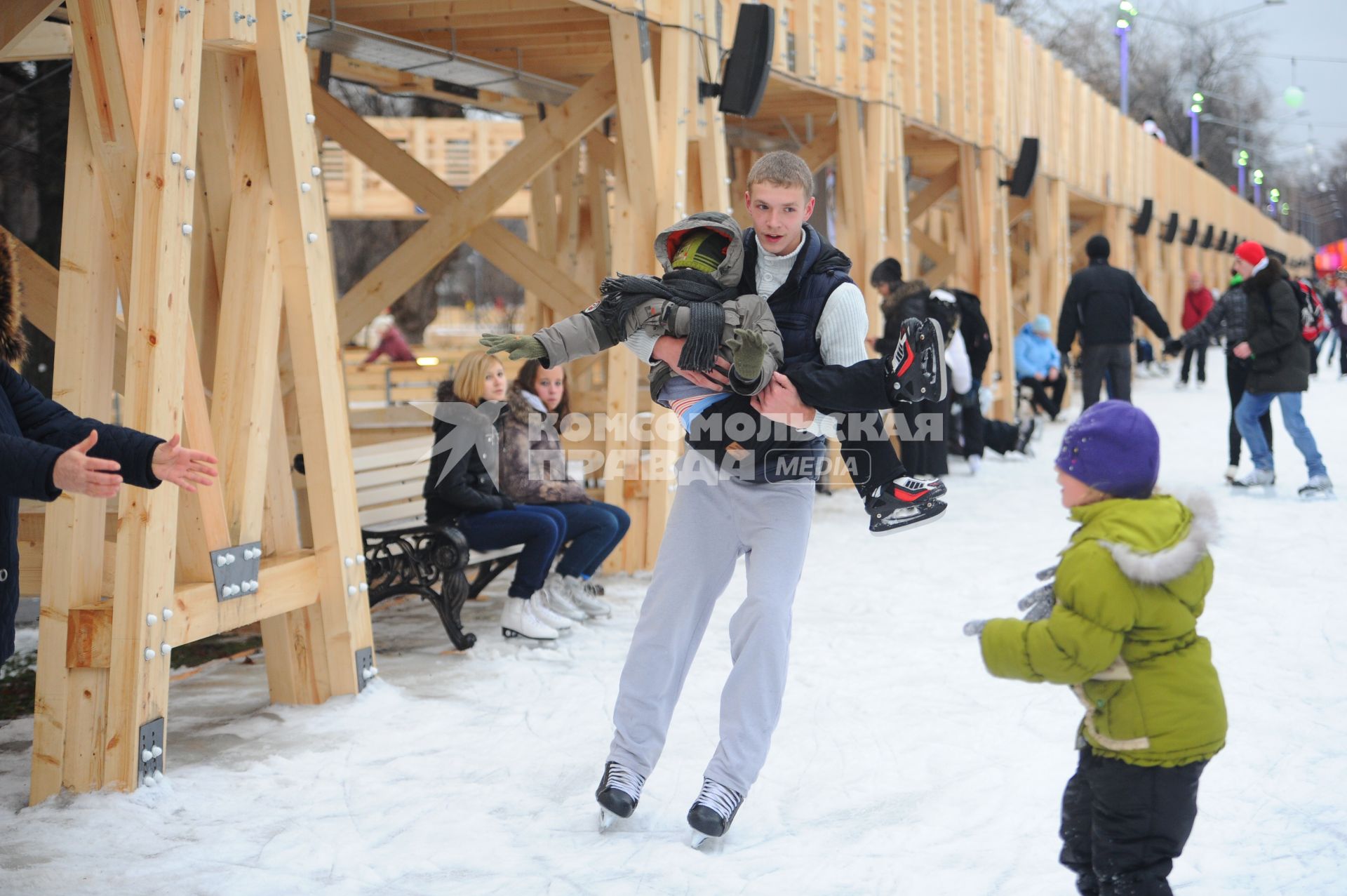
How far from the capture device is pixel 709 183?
7602mm

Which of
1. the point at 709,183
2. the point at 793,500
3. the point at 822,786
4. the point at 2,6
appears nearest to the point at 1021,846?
the point at 822,786

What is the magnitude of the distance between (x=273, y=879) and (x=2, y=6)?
308cm

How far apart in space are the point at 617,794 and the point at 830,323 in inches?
54.9

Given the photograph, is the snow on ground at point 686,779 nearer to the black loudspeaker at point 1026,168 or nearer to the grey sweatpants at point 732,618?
the grey sweatpants at point 732,618

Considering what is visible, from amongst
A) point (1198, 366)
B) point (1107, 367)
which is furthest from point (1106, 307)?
point (1198, 366)

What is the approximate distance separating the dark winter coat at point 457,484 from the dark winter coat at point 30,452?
96.4 inches

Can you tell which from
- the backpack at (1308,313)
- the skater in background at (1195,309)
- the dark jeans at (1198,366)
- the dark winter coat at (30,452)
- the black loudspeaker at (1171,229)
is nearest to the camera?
the dark winter coat at (30,452)

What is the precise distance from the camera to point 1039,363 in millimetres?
14195

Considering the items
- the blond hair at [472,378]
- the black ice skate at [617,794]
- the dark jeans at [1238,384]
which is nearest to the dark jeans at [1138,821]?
the black ice skate at [617,794]

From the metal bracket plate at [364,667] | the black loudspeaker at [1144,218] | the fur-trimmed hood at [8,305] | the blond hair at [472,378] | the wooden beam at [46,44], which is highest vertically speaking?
the black loudspeaker at [1144,218]

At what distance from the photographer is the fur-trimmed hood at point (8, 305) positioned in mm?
3137

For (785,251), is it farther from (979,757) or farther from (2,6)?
(2,6)

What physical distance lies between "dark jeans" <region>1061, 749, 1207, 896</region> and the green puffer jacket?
35 millimetres

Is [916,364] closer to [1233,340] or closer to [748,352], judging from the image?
[748,352]
